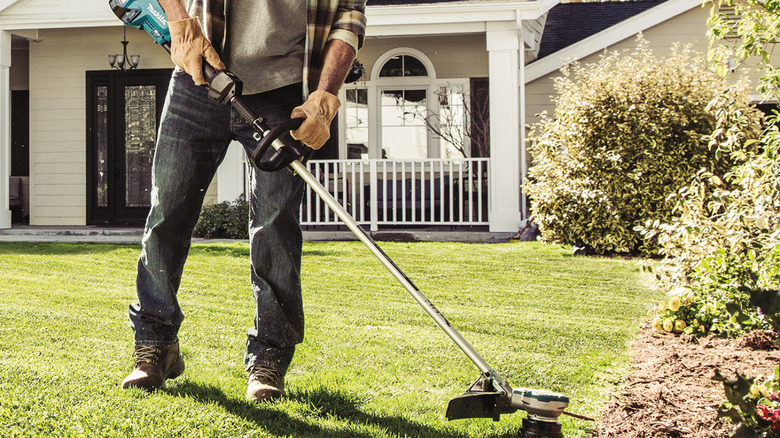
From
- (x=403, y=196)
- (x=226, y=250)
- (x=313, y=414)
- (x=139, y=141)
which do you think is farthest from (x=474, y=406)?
(x=139, y=141)

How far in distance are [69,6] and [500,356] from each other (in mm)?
9441

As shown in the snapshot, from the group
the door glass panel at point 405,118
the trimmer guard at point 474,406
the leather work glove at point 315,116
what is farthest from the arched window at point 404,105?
the trimmer guard at point 474,406

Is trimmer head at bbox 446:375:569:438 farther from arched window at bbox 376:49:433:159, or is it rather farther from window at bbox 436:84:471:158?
arched window at bbox 376:49:433:159

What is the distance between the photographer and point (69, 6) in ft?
35.2

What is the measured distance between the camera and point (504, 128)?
9875 mm

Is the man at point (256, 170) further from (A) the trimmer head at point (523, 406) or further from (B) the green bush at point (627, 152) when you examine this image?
(B) the green bush at point (627, 152)

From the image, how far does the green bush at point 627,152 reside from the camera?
7848mm

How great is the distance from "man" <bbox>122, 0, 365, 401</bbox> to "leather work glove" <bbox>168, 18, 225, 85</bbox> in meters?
0.05

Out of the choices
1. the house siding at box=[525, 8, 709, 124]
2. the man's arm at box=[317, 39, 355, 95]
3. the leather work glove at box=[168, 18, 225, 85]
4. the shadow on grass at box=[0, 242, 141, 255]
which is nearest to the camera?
the leather work glove at box=[168, 18, 225, 85]

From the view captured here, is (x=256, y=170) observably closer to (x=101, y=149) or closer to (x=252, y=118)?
(x=252, y=118)

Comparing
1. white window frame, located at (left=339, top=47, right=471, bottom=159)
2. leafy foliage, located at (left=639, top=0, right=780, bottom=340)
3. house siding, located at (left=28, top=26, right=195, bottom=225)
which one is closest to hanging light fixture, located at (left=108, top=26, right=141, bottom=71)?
house siding, located at (left=28, top=26, right=195, bottom=225)

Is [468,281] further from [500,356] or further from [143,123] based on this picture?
[143,123]

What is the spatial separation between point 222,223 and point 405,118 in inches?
132

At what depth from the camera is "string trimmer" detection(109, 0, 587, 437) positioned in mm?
2148
